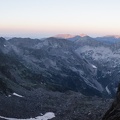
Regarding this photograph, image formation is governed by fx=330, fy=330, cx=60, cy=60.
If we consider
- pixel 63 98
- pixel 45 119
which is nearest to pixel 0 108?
pixel 45 119

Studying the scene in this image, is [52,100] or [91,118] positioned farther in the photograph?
[52,100]

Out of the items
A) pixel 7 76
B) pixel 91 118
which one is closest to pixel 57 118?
pixel 91 118

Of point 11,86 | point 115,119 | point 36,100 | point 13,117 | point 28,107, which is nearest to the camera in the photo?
point 115,119

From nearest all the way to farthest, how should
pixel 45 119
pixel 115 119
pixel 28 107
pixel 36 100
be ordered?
pixel 115 119 < pixel 45 119 < pixel 28 107 < pixel 36 100

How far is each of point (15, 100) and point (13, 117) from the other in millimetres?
24947

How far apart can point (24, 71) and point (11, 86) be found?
6326 centimetres

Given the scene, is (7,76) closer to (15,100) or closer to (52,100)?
(52,100)

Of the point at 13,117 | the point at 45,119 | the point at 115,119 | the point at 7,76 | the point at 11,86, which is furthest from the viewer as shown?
the point at 7,76

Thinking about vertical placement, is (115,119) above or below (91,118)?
above

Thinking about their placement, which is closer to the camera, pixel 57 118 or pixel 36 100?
pixel 57 118

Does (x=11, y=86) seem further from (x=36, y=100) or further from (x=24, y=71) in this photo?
(x=24, y=71)

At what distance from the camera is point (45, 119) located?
9400cm

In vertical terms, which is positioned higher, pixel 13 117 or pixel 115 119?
pixel 115 119

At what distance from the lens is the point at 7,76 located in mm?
153750
